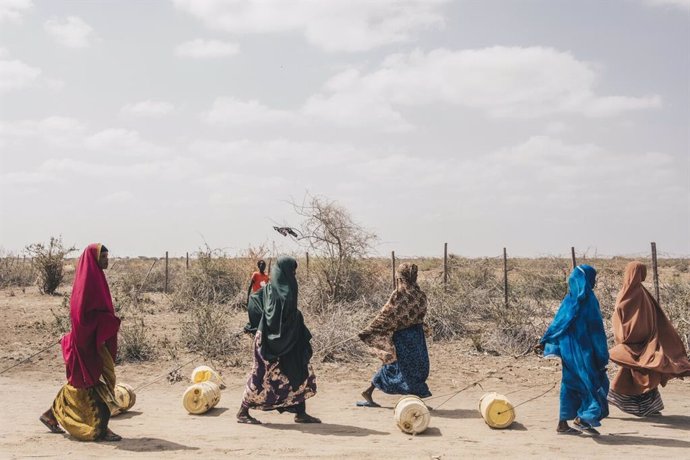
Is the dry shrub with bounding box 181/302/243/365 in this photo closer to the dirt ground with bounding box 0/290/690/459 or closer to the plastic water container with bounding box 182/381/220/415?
the dirt ground with bounding box 0/290/690/459

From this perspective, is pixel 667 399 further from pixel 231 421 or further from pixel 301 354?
pixel 231 421

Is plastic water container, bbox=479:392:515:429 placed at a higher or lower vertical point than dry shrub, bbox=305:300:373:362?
lower

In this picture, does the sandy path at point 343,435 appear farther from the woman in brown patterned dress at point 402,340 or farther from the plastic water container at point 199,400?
the woman in brown patterned dress at point 402,340

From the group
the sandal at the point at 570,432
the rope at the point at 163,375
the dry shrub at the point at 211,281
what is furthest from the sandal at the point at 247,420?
the dry shrub at the point at 211,281

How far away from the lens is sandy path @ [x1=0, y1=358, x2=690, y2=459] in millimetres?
5625

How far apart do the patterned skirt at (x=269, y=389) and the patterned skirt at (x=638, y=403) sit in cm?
334

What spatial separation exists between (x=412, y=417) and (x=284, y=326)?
4.96 feet

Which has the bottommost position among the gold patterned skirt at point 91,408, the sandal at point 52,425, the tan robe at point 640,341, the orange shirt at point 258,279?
the sandal at point 52,425

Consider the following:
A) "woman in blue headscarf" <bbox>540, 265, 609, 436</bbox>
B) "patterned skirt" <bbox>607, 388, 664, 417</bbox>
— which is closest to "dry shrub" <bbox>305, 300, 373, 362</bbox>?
"patterned skirt" <bbox>607, 388, 664, 417</bbox>

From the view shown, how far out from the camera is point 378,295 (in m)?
14.2

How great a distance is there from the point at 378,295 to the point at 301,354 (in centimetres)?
763

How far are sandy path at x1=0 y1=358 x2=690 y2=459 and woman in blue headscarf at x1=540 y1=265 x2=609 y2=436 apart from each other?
250 mm

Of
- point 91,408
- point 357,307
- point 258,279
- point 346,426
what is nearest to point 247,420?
point 346,426

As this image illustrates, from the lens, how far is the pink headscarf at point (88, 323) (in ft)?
19.2
